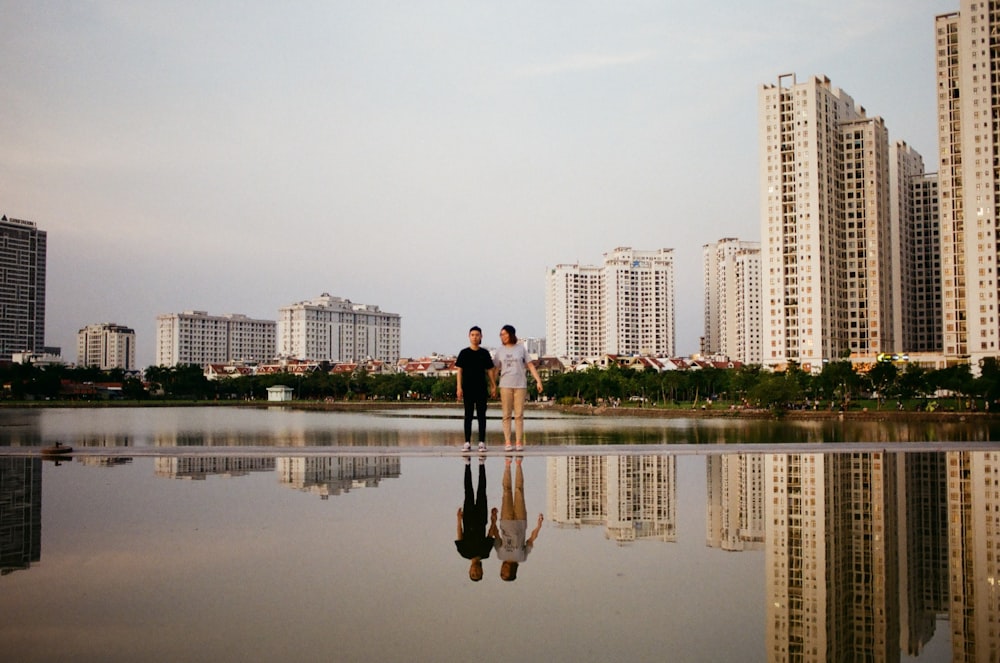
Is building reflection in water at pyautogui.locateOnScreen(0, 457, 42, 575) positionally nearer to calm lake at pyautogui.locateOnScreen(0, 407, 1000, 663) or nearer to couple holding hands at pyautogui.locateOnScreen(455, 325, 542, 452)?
calm lake at pyautogui.locateOnScreen(0, 407, 1000, 663)

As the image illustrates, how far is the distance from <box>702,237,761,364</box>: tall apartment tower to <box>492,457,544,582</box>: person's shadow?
151 m

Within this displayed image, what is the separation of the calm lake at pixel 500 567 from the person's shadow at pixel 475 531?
2.6 inches

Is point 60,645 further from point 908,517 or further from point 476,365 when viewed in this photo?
point 476,365

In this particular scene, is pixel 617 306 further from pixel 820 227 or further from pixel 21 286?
pixel 21 286

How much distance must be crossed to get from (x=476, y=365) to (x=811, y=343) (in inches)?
3694

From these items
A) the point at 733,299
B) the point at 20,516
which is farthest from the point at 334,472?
the point at 733,299

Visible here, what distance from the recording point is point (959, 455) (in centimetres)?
1273

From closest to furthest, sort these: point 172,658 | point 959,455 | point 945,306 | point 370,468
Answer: point 172,658 → point 370,468 → point 959,455 → point 945,306

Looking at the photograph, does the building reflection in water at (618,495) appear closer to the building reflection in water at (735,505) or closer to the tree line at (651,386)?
the building reflection in water at (735,505)

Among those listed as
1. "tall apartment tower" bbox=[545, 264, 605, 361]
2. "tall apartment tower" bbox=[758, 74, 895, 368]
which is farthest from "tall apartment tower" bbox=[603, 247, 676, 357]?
"tall apartment tower" bbox=[758, 74, 895, 368]

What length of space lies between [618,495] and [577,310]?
17620cm

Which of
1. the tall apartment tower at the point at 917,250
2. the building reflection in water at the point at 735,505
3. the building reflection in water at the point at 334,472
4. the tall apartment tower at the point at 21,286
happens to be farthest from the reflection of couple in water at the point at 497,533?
the tall apartment tower at the point at 21,286

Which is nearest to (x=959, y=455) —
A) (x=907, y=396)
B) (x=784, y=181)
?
(x=907, y=396)

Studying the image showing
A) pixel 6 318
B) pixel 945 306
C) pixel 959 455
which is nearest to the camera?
pixel 959 455
